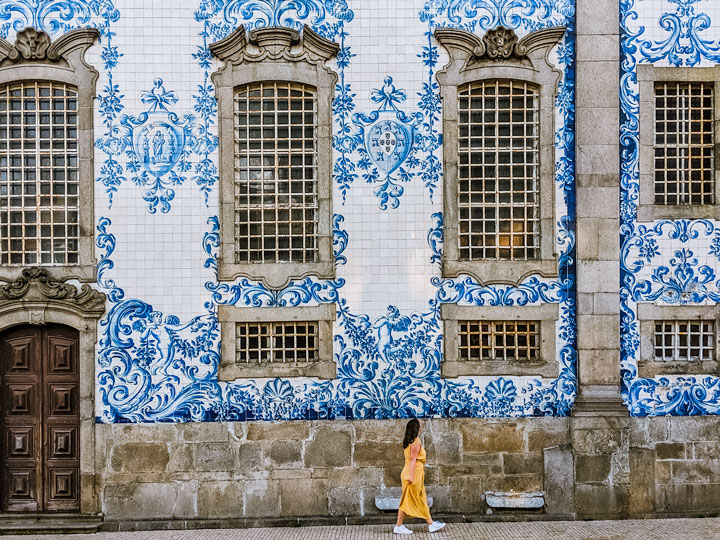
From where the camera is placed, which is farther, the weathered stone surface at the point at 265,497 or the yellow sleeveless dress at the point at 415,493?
the weathered stone surface at the point at 265,497

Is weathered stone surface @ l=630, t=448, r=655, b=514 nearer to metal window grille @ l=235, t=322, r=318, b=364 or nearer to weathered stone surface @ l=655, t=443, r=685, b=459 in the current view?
weathered stone surface @ l=655, t=443, r=685, b=459

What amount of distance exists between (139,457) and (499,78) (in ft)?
20.9

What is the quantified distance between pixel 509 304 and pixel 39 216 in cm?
589

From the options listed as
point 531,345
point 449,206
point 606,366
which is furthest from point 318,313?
point 606,366

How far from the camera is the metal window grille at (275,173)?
872 centimetres

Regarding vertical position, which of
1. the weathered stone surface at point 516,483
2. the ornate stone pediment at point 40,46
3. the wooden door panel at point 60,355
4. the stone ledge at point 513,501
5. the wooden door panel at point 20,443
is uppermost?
the ornate stone pediment at point 40,46

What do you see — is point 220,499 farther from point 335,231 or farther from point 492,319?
point 492,319

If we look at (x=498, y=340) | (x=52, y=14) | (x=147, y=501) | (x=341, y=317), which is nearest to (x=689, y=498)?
(x=498, y=340)

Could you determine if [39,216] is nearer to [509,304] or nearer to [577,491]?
[509,304]

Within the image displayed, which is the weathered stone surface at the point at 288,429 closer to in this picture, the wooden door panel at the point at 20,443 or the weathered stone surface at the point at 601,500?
the wooden door panel at the point at 20,443

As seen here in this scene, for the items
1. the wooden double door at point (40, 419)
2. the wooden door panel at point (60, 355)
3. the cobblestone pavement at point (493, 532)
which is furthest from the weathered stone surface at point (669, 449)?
the wooden door panel at point (60, 355)

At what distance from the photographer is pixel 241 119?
8.74 meters

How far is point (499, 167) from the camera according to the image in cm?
880

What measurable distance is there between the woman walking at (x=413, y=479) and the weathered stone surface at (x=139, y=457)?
2.89 m
